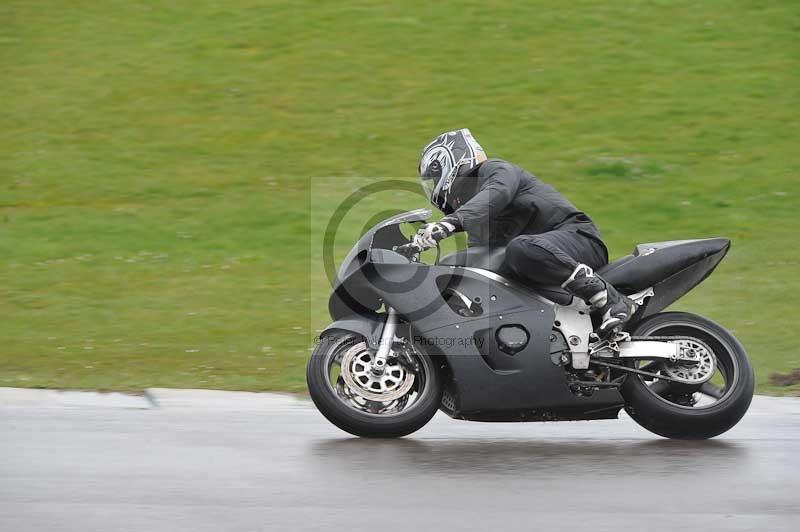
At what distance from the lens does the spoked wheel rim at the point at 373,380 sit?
683cm

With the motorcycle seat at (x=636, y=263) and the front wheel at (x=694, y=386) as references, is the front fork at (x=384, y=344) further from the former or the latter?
the front wheel at (x=694, y=386)

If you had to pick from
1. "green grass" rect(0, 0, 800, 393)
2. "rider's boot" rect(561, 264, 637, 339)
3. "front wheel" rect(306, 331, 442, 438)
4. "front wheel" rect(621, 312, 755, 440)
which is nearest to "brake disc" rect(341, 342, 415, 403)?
"front wheel" rect(306, 331, 442, 438)

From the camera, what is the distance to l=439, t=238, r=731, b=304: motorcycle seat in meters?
6.95

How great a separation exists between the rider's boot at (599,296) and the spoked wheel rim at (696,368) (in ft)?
0.90

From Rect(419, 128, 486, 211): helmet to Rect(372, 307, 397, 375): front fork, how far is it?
84cm

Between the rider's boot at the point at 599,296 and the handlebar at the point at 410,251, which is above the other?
the handlebar at the point at 410,251

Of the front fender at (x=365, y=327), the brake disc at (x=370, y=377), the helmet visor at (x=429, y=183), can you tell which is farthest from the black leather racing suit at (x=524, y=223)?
the brake disc at (x=370, y=377)

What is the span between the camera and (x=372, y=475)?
601 cm

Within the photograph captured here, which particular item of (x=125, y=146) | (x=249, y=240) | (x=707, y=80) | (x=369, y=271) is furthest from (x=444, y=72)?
(x=369, y=271)

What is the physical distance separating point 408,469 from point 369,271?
1266 mm

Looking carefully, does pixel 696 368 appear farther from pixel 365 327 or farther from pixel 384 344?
pixel 365 327

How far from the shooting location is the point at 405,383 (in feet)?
22.5

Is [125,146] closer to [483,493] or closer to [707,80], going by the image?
[707,80]

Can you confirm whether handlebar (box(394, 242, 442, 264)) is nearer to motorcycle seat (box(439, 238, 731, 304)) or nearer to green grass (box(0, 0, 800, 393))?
motorcycle seat (box(439, 238, 731, 304))
